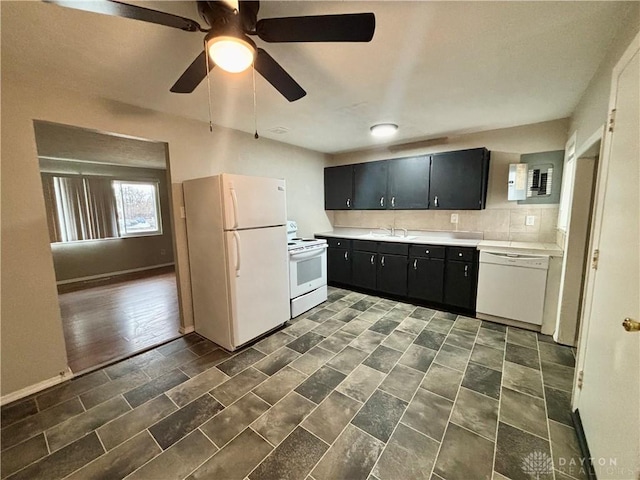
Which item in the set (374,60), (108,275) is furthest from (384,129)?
(108,275)

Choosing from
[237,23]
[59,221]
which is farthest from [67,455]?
[59,221]

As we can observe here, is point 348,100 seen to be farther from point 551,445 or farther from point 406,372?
point 551,445

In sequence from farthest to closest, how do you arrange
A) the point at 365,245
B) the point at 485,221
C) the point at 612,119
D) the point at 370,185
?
the point at 370,185 → the point at 365,245 → the point at 485,221 → the point at 612,119

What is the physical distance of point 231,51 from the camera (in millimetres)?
1235

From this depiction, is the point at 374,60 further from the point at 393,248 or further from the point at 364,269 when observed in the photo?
the point at 364,269

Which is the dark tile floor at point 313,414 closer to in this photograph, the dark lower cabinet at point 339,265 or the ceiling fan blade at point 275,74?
the dark lower cabinet at point 339,265

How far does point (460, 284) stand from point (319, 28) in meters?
3.16

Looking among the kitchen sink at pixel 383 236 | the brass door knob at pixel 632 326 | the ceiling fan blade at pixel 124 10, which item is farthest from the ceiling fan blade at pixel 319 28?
the kitchen sink at pixel 383 236

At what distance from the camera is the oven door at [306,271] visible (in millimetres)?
3236

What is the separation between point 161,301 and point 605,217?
16.4 feet

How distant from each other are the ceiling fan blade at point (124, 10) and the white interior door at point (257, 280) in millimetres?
1595

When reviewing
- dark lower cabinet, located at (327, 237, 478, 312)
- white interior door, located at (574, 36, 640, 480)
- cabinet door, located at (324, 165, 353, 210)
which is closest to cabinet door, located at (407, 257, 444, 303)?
dark lower cabinet, located at (327, 237, 478, 312)

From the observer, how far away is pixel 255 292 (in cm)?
268

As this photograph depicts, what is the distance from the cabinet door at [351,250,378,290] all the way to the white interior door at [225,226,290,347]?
1.48 meters
